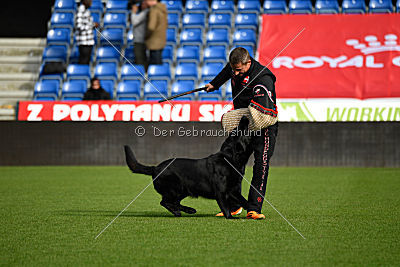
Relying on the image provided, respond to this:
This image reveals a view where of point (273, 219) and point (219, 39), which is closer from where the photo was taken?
point (273, 219)

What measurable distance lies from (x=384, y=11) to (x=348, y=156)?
4.94 m

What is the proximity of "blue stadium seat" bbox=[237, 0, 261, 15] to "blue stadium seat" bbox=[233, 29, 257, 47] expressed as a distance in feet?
4.04

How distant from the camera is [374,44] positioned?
49.8 ft

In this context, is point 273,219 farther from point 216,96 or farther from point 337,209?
point 216,96

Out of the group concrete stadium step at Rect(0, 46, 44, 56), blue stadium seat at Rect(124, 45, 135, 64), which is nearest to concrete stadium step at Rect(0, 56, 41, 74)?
concrete stadium step at Rect(0, 46, 44, 56)

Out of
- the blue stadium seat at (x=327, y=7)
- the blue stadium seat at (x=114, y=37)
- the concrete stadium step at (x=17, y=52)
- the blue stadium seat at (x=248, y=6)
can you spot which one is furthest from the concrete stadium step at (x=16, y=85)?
the blue stadium seat at (x=327, y=7)

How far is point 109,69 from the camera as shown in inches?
640

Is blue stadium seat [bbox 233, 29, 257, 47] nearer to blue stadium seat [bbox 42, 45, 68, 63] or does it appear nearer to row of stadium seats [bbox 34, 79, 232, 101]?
row of stadium seats [bbox 34, 79, 232, 101]

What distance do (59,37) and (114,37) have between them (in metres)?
1.47

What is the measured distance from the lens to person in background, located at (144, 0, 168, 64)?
15586mm

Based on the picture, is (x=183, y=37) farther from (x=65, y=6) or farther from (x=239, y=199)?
(x=239, y=199)

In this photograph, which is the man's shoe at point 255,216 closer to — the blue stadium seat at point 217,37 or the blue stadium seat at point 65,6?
the blue stadium seat at point 217,37

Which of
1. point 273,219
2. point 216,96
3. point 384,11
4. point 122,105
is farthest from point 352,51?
point 273,219

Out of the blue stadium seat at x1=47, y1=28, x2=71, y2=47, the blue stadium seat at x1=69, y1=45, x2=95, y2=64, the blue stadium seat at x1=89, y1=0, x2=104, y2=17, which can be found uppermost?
the blue stadium seat at x1=89, y1=0, x2=104, y2=17
